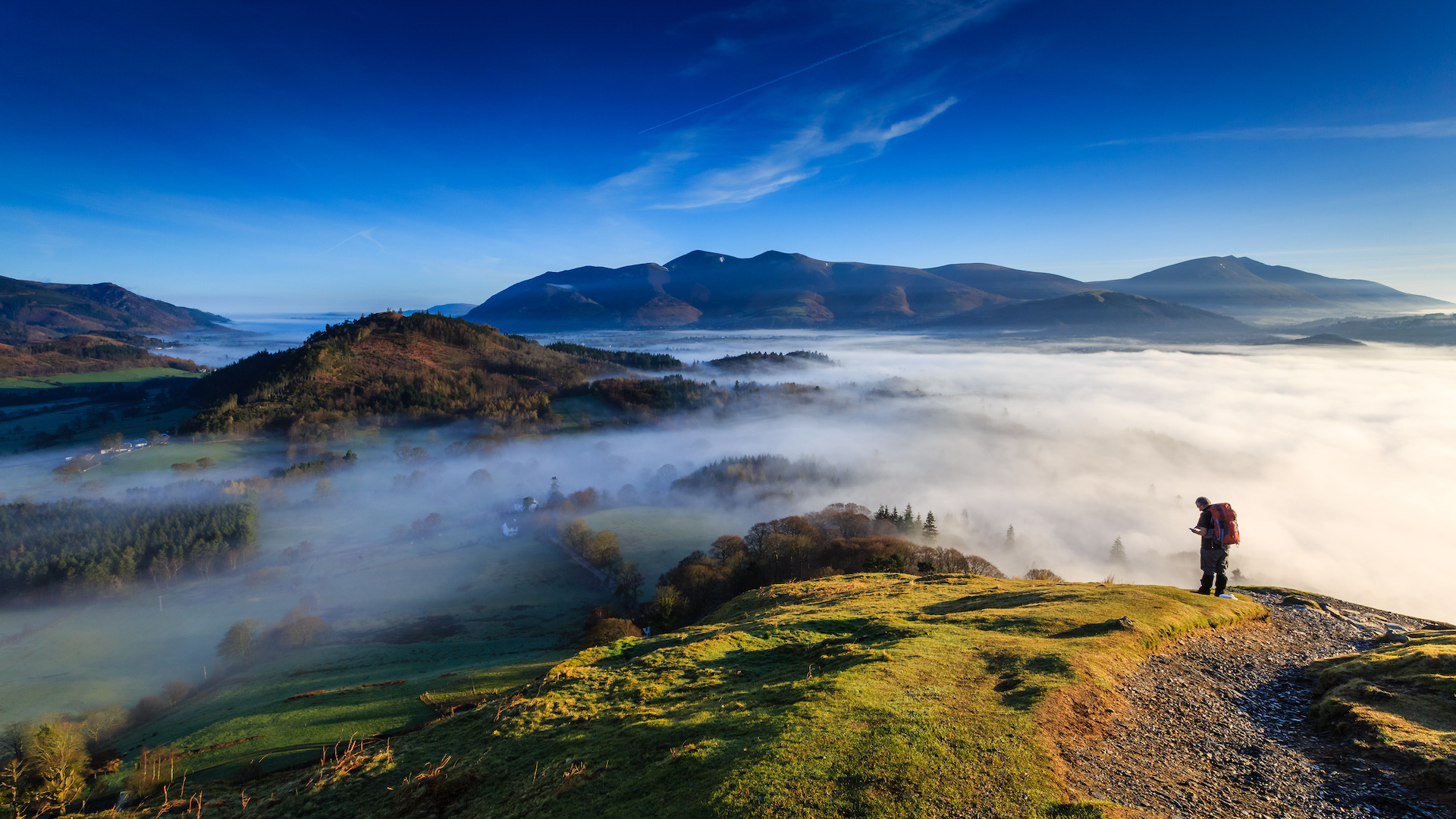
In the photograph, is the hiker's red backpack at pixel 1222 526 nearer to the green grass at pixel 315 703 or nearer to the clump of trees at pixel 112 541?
the green grass at pixel 315 703

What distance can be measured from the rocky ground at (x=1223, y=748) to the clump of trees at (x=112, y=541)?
16667cm

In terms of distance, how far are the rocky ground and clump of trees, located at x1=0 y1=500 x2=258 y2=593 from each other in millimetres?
166668

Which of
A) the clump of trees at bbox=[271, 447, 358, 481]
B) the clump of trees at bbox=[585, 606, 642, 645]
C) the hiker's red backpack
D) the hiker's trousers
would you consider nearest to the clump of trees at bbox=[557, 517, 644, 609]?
the clump of trees at bbox=[585, 606, 642, 645]

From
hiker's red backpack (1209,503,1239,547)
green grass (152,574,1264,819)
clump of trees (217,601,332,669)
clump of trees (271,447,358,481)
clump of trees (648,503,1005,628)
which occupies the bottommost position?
clump of trees (217,601,332,669)

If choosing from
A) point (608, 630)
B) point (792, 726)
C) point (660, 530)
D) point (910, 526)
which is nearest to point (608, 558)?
point (660, 530)

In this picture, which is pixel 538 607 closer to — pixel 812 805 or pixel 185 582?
pixel 185 582

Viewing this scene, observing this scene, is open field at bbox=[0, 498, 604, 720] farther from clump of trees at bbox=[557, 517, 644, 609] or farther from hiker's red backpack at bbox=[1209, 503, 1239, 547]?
hiker's red backpack at bbox=[1209, 503, 1239, 547]

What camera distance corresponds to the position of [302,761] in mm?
32750

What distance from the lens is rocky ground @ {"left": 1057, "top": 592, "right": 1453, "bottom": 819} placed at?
11.1 m

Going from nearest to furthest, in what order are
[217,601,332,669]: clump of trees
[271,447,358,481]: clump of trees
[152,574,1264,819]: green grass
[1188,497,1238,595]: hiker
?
[152,574,1264,819]: green grass
[1188,497,1238,595]: hiker
[217,601,332,669]: clump of trees
[271,447,358,481]: clump of trees

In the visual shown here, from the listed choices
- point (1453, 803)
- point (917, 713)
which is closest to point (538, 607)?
point (917, 713)

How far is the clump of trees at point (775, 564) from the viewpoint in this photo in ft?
247

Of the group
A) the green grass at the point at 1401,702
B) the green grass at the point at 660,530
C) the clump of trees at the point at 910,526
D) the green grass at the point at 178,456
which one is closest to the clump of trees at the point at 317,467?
the green grass at the point at 178,456

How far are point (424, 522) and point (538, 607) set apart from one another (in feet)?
236
